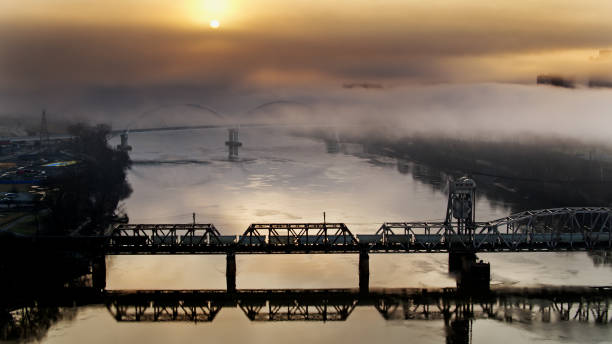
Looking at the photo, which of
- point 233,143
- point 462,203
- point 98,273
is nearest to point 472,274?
point 462,203

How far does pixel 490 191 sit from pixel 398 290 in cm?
5882

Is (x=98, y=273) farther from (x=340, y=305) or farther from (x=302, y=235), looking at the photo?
(x=340, y=305)

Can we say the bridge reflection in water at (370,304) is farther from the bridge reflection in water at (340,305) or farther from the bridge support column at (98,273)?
the bridge support column at (98,273)

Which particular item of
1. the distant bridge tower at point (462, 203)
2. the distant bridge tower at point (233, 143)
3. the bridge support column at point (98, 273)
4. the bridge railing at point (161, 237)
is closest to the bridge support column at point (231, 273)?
the bridge railing at point (161, 237)

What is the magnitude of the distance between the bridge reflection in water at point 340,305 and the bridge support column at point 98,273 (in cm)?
49

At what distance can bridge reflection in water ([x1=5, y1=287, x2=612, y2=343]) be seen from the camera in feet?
139

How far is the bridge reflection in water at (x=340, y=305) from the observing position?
42344 mm

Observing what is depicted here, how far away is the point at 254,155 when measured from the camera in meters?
171

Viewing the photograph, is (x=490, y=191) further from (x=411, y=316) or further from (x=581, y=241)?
(x=411, y=316)

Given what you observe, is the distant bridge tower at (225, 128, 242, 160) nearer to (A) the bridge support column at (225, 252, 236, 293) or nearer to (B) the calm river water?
(B) the calm river water

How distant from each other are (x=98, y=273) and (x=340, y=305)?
1530 cm

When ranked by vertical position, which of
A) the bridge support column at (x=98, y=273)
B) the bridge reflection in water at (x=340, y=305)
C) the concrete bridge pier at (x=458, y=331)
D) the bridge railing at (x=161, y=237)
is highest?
the bridge railing at (x=161, y=237)

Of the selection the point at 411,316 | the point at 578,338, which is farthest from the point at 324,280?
the point at 578,338

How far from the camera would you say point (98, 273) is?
47.8 metres
